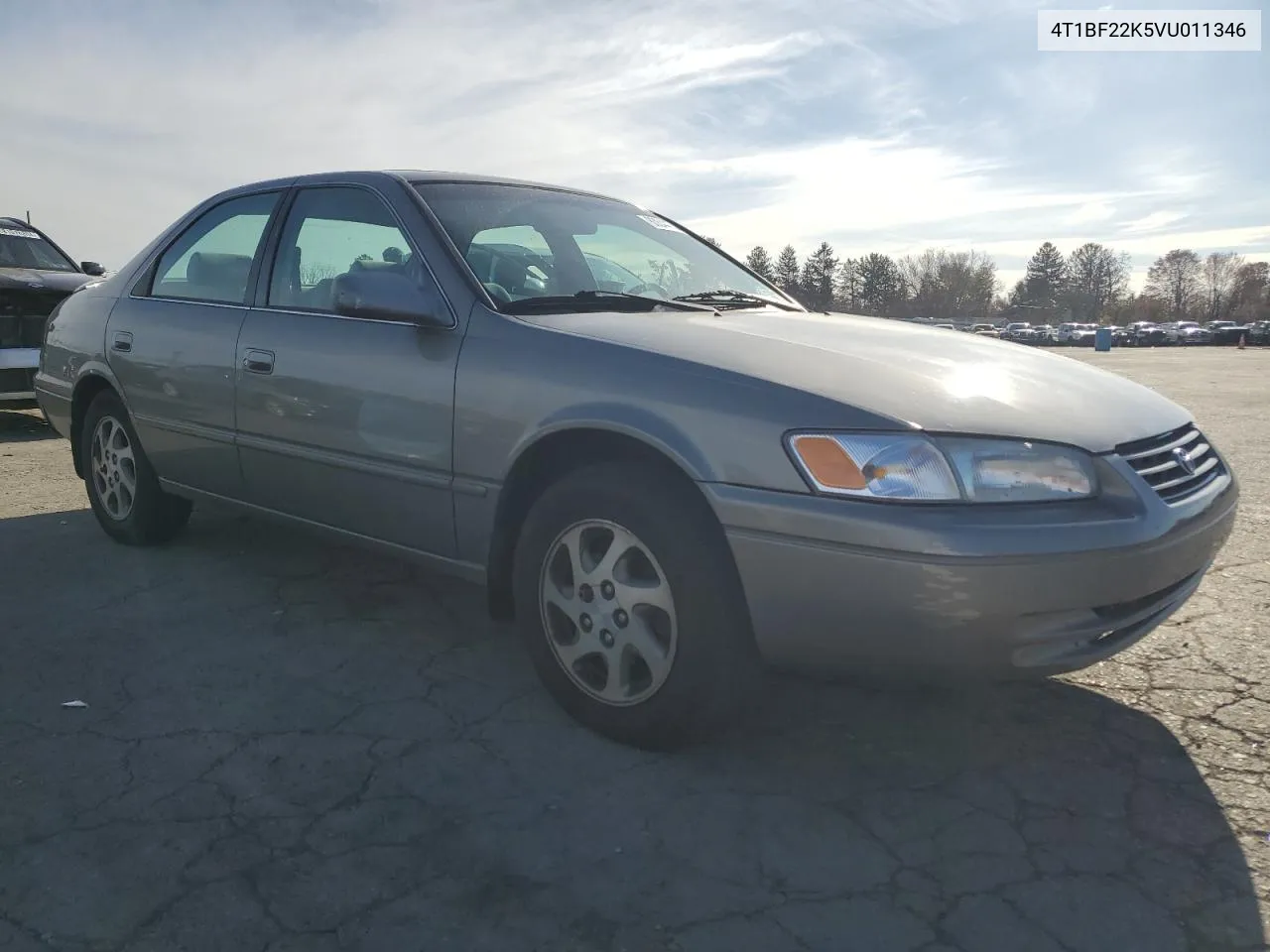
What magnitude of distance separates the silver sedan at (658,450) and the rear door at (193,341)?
24 mm

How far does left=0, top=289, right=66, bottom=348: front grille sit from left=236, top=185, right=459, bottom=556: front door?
5797 millimetres

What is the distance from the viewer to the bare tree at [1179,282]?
102 metres

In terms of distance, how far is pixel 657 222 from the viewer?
411 cm

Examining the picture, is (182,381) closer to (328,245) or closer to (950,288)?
(328,245)

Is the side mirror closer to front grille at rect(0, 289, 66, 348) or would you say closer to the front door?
the front door

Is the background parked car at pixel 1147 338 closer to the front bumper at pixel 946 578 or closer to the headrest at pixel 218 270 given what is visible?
the headrest at pixel 218 270

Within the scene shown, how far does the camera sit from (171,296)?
427cm

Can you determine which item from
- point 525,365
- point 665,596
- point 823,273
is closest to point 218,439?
point 525,365

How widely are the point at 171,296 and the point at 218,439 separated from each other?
32.4 inches

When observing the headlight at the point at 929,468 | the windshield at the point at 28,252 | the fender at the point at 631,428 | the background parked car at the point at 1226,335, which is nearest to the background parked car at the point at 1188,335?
the background parked car at the point at 1226,335

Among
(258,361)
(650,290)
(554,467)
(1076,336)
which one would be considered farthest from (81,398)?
(1076,336)

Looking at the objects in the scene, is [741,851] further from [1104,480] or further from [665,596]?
[1104,480]

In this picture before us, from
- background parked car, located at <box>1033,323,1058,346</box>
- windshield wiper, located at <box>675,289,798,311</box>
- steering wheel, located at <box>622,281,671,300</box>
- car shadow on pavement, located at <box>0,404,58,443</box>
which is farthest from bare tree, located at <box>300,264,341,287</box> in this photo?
background parked car, located at <box>1033,323,1058,346</box>

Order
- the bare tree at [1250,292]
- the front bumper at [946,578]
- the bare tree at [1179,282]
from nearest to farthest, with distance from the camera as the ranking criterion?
the front bumper at [946,578], the bare tree at [1250,292], the bare tree at [1179,282]
